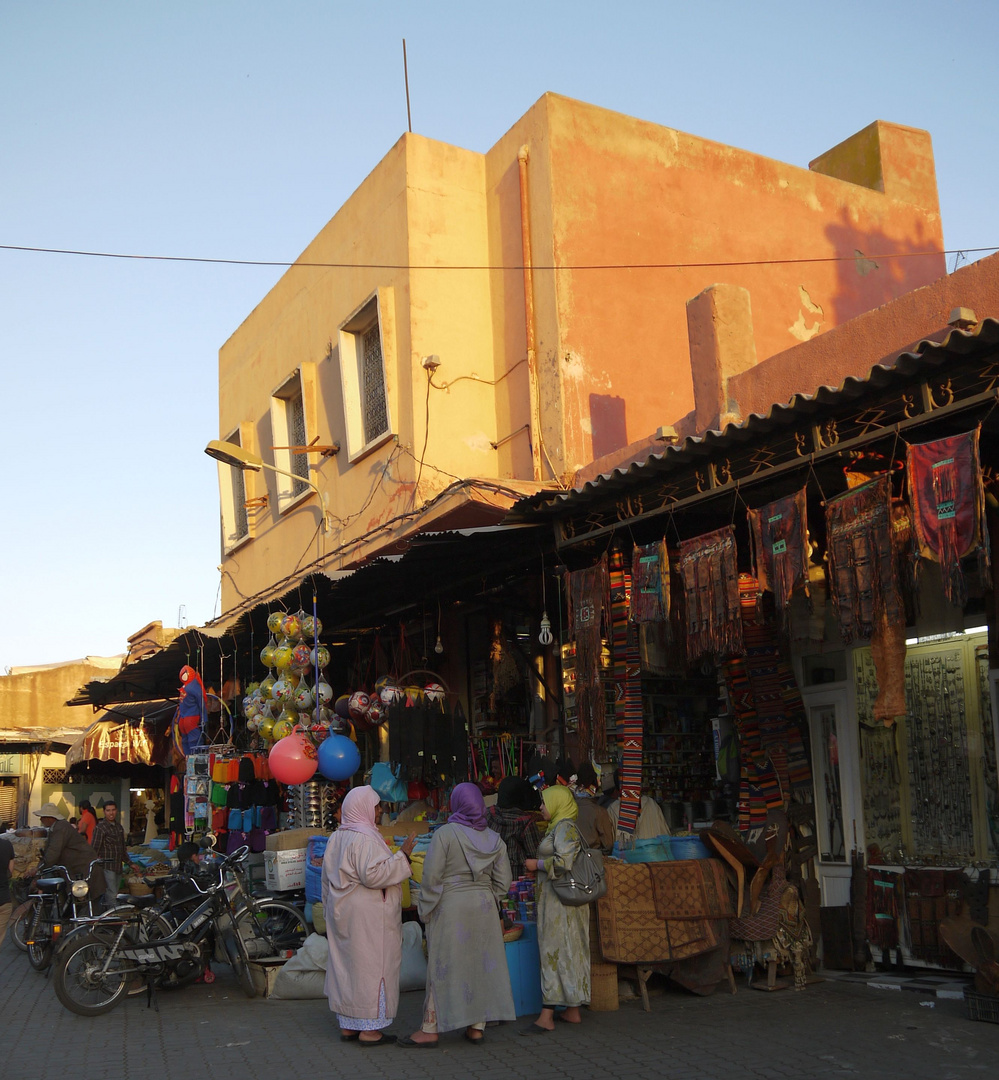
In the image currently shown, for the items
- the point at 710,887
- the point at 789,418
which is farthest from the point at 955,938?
the point at 789,418

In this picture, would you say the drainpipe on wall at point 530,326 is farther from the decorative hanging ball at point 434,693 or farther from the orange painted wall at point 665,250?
the decorative hanging ball at point 434,693

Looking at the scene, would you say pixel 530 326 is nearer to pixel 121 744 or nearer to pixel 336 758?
pixel 336 758

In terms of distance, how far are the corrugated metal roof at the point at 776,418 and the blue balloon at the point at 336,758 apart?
308 centimetres

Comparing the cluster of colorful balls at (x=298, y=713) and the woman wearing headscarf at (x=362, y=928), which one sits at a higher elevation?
the cluster of colorful balls at (x=298, y=713)

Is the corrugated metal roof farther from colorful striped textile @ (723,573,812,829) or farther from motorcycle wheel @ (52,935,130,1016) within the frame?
motorcycle wheel @ (52,935,130,1016)

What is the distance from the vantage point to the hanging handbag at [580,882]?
22.6 ft

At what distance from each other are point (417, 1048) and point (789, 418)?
434 centimetres

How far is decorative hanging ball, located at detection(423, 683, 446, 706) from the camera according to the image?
10.9 m

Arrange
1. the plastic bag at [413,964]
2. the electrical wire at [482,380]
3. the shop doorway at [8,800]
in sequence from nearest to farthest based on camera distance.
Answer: the plastic bag at [413,964] → the electrical wire at [482,380] → the shop doorway at [8,800]

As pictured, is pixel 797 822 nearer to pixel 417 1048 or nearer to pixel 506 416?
pixel 417 1048

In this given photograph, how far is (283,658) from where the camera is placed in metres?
10.9

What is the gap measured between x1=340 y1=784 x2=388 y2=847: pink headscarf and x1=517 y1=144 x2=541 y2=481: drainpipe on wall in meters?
5.05

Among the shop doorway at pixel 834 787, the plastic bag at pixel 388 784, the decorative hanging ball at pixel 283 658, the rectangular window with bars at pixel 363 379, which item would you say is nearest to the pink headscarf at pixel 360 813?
the shop doorway at pixel 834 787

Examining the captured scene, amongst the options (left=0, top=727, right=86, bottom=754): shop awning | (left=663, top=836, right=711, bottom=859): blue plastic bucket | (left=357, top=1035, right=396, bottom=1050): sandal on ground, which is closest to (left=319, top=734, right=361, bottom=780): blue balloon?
(left=663, top=836, right=711, bottom=859): blue plastic bucket
